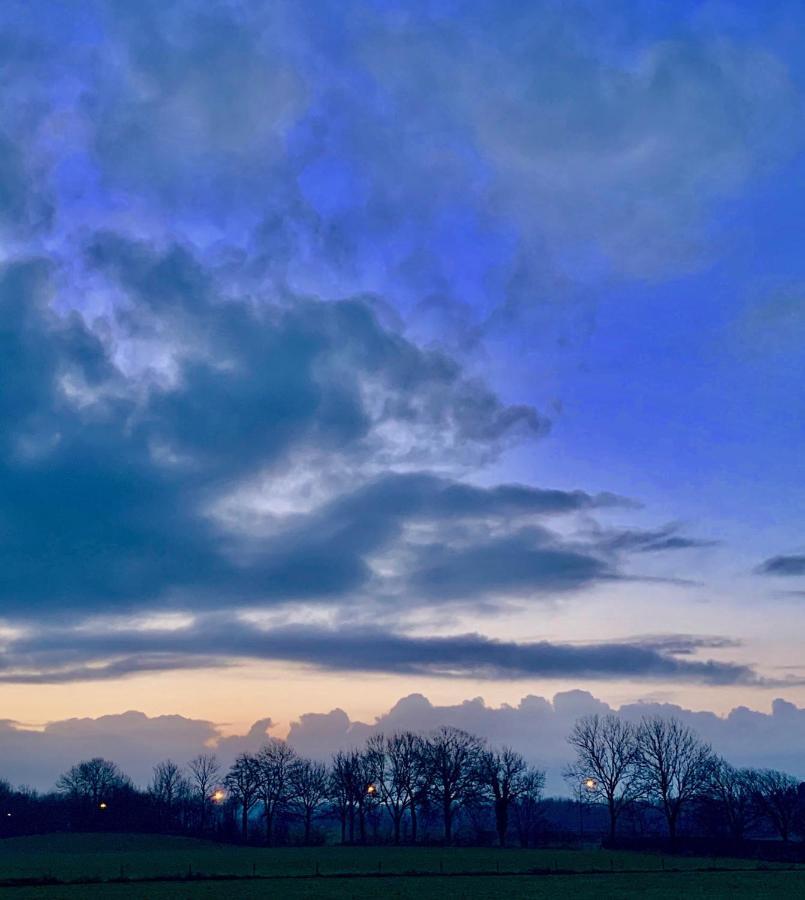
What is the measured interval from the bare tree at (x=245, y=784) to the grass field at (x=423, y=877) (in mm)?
71134

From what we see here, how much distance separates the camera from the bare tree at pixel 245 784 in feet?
580

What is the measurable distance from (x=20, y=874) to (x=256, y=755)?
423 feet

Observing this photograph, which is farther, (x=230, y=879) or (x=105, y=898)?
(x=230, y=879)

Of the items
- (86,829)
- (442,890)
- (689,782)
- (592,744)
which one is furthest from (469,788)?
(442,890)

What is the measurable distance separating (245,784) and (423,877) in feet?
393

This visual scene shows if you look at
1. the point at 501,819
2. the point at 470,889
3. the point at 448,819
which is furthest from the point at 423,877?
the point at 448,819

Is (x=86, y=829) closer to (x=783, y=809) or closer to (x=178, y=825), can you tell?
(x=178, y=825)

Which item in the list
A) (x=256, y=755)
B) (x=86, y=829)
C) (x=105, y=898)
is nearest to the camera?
(x=105, y=898)

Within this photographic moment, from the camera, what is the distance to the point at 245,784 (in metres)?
180

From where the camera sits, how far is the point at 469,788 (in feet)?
497

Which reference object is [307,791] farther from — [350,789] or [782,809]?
[782,809]

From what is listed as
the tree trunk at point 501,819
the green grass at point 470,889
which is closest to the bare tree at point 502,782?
the tree trunk at point 501,819

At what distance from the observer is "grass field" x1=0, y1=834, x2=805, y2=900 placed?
5559 centimetres

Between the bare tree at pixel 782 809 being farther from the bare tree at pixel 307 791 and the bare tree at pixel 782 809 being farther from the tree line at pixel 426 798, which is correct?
the bare tree at pixel 307 791
